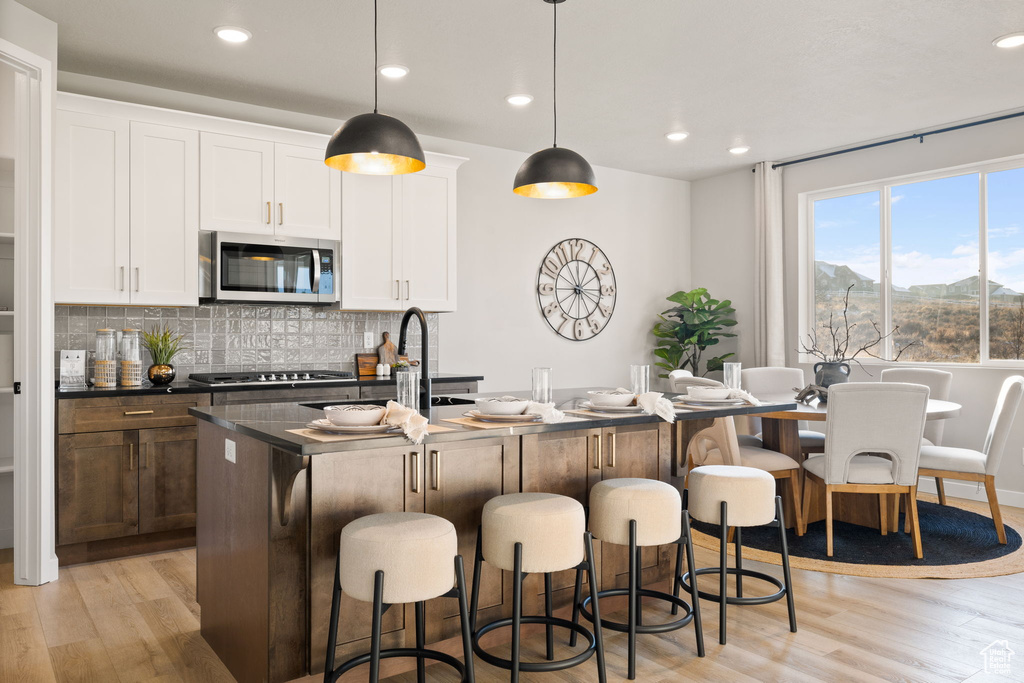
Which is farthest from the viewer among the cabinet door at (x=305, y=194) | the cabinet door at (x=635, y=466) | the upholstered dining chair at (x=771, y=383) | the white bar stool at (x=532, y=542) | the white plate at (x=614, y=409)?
the upholstered dining chair at (x=771, y=383)

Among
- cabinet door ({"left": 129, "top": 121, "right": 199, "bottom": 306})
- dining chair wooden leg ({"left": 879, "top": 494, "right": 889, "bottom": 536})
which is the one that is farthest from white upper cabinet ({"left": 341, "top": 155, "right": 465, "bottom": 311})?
dining chair wooden leg ({"left": 879, "top": 494, "right": 889, "bottom": 536})

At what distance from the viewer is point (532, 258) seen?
5.92m

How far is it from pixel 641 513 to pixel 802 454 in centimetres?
244

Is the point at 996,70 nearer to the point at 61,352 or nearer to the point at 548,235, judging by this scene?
the point at 548,235

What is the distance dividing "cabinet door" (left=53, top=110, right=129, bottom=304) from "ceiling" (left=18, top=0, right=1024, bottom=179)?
1.41 ft

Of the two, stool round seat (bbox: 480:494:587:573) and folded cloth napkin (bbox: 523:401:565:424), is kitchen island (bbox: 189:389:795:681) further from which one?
stool round seat (bbox: 480:494:587:573)

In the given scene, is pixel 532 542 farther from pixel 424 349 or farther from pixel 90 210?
pixel 90 210

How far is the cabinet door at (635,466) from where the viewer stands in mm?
2850

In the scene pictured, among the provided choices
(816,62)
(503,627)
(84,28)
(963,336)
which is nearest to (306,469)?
(503,627)

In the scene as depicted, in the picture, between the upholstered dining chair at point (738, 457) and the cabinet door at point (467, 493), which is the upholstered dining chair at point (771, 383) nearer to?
the upholstered dining chair at point (738, 457)

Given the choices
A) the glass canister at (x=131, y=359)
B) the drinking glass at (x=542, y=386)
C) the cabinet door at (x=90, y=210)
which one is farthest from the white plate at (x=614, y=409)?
the cabinet door at (x=90, y=210)

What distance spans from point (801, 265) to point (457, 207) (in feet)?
9.67

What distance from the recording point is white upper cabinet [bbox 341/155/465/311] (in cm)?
465

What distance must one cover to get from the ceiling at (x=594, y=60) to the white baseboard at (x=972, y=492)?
2.55 m
